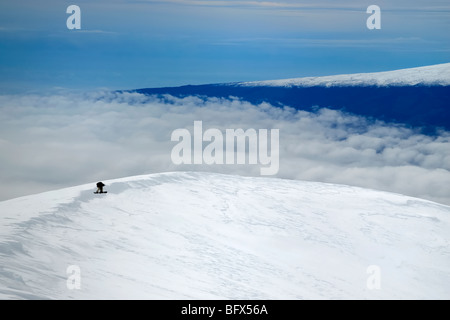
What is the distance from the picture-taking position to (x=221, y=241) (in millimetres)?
54094

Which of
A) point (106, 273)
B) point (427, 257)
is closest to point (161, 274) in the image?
point (106, 273)

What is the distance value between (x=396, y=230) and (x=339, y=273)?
15.8 m

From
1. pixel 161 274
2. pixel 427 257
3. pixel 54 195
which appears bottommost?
pixel 427 257

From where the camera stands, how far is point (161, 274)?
4131cm

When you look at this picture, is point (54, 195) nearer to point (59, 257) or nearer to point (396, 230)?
point (59, 257)

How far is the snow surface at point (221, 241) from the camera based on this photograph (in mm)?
37562

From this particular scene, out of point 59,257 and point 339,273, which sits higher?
point 59,257

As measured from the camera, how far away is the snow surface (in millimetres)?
37562

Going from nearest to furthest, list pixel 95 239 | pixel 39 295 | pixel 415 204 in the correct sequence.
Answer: pixel 39 295 < pixel 95 239 < pixel 415 204

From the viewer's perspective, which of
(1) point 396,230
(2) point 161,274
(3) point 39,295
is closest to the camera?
(3) point 39,295

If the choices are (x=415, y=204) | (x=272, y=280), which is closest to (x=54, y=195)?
(x=272, y=280)
